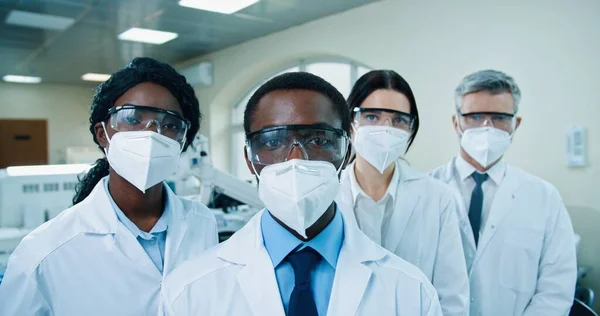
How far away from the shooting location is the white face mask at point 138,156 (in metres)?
1.15

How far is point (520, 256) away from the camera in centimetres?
162

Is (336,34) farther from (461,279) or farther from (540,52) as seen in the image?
(461,279)

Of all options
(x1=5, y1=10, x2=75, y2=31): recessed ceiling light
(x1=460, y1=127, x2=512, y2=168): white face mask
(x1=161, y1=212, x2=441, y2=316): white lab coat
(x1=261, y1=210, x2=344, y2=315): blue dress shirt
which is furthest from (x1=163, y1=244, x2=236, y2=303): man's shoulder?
(x1=5, y1=10, x2=75, y2=31): recessed ceiling light

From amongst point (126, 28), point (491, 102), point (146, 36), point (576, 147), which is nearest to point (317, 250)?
point (491, 102)

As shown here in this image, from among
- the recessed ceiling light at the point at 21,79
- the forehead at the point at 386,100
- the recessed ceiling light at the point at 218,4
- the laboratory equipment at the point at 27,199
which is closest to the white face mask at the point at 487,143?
the forehead at the point at 386,100

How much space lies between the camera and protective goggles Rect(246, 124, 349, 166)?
884 millimetres

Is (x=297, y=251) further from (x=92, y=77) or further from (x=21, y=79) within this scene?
(x=21, y=79)

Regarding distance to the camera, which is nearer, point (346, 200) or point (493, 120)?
point (346, 200)

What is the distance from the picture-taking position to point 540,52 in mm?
2777

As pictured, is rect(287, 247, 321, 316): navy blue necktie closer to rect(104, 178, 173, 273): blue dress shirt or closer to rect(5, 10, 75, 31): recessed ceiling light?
rect(104, 178, 173, 273): blue dress shirt

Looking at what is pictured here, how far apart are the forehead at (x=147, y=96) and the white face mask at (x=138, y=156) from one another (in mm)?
84

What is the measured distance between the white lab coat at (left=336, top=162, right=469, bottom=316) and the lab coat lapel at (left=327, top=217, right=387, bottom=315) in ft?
1.26

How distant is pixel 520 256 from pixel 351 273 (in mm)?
1073

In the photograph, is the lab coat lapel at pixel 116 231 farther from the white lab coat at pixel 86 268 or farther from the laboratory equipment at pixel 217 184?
the laboratory equipment at pixel 217 184
